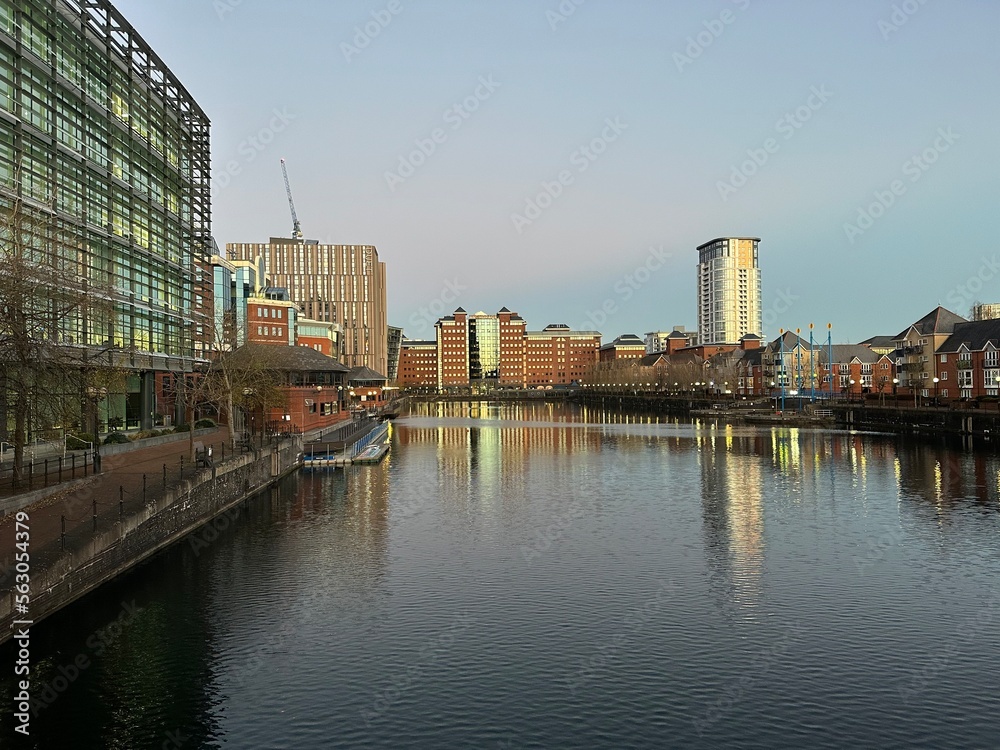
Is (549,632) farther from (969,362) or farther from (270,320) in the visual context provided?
(270,320)

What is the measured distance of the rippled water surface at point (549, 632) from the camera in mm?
17750

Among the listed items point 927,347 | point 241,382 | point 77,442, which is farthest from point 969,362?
point 77,442

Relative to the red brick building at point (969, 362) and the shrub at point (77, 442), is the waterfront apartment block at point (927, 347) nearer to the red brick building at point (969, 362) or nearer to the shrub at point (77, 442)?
the red brick building at point (969, 362)

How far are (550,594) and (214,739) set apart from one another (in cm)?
1274

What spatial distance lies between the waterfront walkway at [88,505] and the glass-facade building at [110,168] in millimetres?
7485

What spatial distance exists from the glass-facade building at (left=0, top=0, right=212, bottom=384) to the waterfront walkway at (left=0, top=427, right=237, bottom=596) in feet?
24.6

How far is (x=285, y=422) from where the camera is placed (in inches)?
2948

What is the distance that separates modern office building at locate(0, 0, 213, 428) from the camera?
1822 inches

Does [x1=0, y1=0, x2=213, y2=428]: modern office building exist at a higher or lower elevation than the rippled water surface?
higher

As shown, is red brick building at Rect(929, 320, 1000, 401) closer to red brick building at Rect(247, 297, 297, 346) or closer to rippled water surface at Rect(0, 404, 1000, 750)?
rippled water surface at Rect(0, 404, 1000, 750)

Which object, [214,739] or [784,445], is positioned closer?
[214,739]

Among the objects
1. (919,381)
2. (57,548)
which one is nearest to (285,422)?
(57,548)

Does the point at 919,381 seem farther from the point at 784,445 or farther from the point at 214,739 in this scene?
the point at 214,739

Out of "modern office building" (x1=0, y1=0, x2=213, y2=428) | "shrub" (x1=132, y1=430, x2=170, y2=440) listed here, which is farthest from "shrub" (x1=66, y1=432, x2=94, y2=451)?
"shrub" (x1=132, y1=430, x2=170, y2=440)
